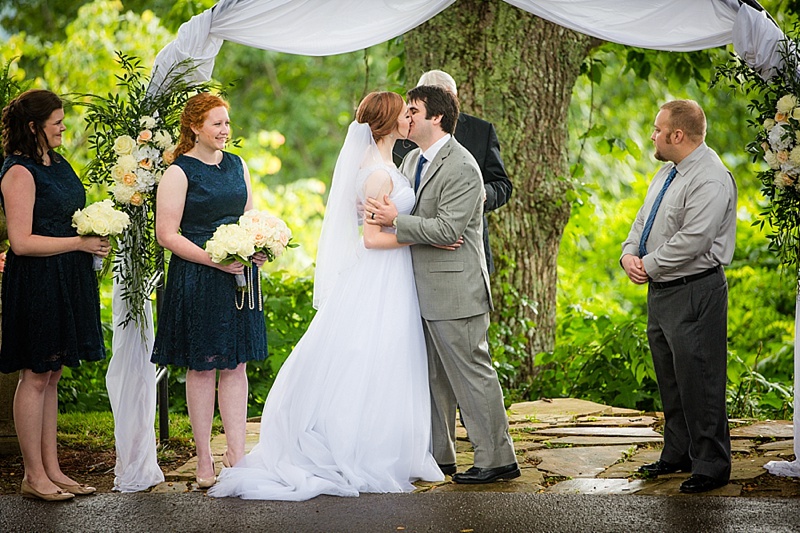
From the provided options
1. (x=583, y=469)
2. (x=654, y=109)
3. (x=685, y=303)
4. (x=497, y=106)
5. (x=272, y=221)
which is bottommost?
(x=583, y=469)

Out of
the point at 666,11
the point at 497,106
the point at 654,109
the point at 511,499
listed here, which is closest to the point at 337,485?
the point at 511,499

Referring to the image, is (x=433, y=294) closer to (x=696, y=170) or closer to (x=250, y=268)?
(x=250, y=268)

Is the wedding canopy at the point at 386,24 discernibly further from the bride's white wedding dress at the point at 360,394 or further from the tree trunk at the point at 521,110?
the tree trunk at the point at 521,110

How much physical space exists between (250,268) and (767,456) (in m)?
3.04

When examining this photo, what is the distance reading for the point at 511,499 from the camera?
14.6 feet

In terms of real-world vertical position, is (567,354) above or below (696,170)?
below

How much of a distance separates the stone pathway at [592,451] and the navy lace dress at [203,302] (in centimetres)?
72

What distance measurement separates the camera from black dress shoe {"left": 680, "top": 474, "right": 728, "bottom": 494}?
454 centimetres

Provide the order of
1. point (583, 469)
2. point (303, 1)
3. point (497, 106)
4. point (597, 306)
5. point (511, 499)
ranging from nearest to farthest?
point (511, 499) < point (583, 469) < point (303, 1) < point (497, 106) < point (597, 306)

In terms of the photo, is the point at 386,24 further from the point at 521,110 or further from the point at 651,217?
the point at 521,110

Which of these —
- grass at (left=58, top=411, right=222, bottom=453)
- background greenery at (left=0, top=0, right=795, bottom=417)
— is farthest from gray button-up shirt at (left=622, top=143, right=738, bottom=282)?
grass at (left=58, top=411, right=222, bottom=453)

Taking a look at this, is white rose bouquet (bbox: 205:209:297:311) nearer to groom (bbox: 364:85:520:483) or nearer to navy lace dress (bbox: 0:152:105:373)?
groom (bbox: 364:85:520:483)

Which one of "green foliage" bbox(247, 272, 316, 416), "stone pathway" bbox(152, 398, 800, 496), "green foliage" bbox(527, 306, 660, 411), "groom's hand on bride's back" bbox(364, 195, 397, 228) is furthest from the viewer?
"green foliage" bbox(247, 272, 316, 416)

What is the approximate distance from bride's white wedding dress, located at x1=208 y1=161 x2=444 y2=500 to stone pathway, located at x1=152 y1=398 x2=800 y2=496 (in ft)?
0.86
